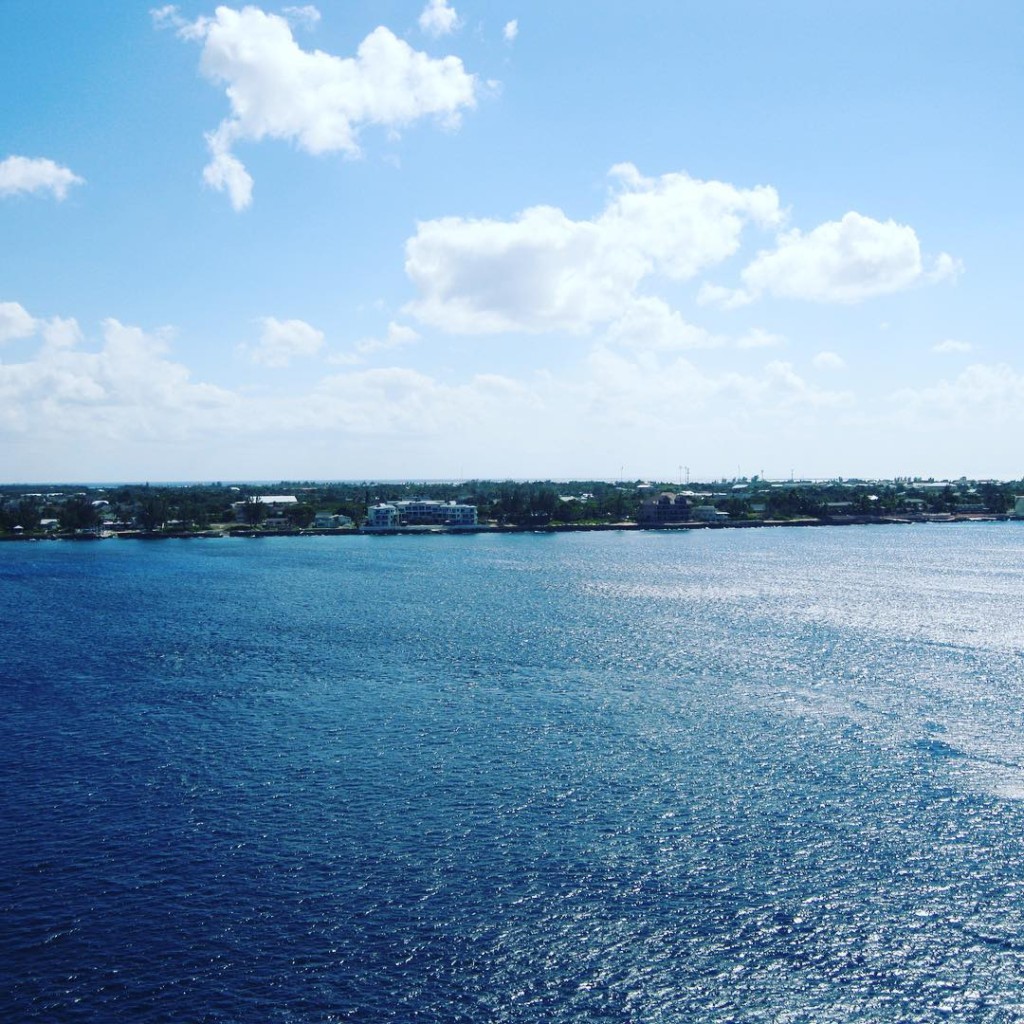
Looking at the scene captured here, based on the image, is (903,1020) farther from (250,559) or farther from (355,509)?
(355,509)

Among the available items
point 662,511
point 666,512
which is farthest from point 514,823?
point 666,512

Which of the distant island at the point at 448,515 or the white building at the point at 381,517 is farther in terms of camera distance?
the white building at the point at 381,517

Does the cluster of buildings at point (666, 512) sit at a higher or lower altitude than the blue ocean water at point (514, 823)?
higher

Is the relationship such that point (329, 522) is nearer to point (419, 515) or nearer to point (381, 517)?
point (381, 517)

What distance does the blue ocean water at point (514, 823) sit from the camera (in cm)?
1727

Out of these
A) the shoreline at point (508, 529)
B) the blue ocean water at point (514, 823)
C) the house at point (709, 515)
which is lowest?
the blue ocean water at point (514, 823)

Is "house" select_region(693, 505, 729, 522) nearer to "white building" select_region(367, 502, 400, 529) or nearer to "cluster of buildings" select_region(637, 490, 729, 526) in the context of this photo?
"cluster of buildings" select_region(637, 490, 729, 526)

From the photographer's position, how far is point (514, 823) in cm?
2452

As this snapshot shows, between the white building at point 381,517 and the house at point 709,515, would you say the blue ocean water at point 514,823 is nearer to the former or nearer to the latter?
the white building at point 381,517

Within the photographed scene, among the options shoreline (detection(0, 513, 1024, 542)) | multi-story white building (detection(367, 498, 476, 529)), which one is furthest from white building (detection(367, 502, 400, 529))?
shoreline (detection(0, 513, 1024, 542))

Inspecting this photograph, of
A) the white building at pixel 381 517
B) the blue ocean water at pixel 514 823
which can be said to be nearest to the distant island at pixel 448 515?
the white building at pixel 381 517

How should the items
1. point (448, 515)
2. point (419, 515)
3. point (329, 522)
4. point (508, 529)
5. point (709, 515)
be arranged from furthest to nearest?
1. point (709, 515)
2. point (419, 515)
3. point (448, 515)
4. point (329, 522)
5. point (508, 529)

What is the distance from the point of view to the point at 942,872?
21672mm

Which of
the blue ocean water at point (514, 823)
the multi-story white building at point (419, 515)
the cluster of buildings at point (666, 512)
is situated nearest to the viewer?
the blue ocean water at point (514, 823)
